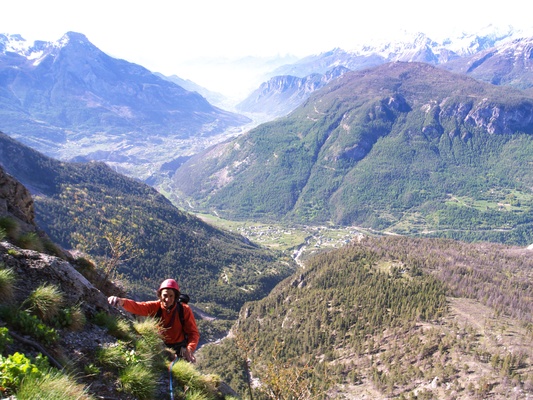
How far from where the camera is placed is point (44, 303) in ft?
32.3

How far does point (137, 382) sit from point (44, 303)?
3697 mm

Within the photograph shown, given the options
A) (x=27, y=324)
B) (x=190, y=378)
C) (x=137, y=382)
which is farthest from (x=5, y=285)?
(x=190, y=378)

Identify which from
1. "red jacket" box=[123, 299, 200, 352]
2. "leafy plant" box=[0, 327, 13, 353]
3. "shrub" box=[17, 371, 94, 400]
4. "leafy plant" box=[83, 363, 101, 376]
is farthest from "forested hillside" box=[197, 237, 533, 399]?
"shrub" box=[17, 371, 94, 400]

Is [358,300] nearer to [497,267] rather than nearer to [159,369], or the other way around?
[497,267]

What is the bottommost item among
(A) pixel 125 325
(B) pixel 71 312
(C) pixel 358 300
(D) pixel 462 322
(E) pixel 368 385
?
(E) pixel 368 385

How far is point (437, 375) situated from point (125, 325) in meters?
81.4

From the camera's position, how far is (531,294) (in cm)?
11338

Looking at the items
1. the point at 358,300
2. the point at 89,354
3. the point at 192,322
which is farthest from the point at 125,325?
the point at 358,300

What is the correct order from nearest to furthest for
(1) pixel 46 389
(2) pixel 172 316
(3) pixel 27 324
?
(1) pixel 46 389
(3) pixel 27 324
(2) pixel 172 316

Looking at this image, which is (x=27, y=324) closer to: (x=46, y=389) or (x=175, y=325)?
(x=46, y=389)

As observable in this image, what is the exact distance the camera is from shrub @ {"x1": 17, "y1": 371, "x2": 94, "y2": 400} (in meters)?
5.48

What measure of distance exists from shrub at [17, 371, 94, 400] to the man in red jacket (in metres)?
6.77

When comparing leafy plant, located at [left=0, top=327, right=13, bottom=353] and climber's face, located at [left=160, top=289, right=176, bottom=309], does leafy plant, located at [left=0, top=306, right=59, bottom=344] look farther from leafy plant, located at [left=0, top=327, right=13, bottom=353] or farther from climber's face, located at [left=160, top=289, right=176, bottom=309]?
climber's face, located at [left=160, top=289, right=176, bottom=309]

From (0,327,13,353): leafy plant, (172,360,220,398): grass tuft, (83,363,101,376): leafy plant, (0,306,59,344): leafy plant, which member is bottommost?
(172,360,220,398): grass tuft
